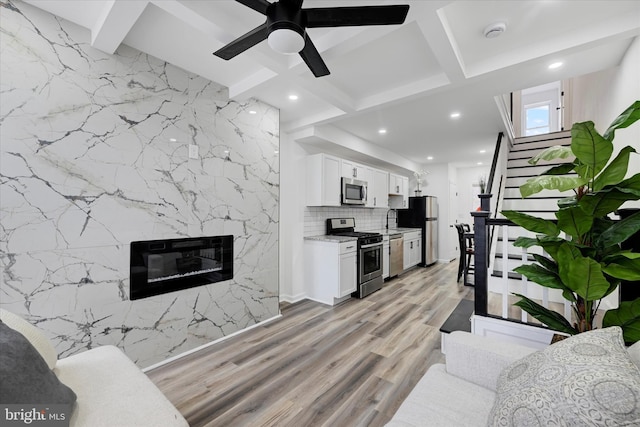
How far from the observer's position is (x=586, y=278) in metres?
1.34

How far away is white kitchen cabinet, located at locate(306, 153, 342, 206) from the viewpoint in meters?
4.25

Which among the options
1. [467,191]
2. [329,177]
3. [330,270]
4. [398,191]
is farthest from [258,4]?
[467,191]

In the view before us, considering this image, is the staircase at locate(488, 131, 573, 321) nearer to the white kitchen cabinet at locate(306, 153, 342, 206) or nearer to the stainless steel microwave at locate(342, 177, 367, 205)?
the stainless steel microwave at locate(342, 177, 367, 205)

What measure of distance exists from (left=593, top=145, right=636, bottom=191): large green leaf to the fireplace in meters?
2.94

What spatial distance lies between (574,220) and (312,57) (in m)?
1.73

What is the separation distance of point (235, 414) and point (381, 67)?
308 cm

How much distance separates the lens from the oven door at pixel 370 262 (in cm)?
436

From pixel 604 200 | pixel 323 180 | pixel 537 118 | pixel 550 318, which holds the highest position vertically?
pixel 537 118

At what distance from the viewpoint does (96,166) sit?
213 cm

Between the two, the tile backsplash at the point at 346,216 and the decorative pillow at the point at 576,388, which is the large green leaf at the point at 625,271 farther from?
the tile backsplash at the point at 346,216

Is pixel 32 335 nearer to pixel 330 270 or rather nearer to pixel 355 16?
pixel 355 16

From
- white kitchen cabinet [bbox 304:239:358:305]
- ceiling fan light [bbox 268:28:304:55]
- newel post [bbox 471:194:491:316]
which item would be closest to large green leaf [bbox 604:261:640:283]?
newel post [bbox 471:194:491:316]

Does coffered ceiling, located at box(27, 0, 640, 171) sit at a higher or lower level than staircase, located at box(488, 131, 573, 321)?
higher

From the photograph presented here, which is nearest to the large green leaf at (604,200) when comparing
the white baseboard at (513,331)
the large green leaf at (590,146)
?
the large green leaf at (590,146)
